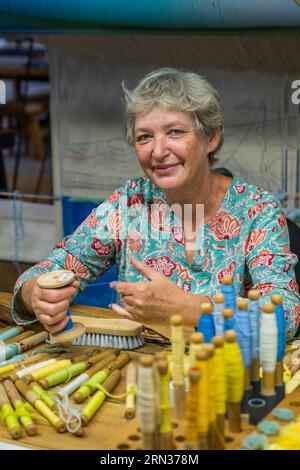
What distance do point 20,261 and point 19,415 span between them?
8.69 ft

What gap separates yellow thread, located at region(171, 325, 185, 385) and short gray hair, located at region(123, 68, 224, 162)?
0.86m

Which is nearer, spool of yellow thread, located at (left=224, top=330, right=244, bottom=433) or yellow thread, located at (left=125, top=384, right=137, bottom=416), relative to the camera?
spool of yellow thread, located at (left=224, top=330, right=244, bottom=433)

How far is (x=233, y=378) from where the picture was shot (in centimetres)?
145

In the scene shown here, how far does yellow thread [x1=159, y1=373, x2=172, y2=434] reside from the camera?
135 cm

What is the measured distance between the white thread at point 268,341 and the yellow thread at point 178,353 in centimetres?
17

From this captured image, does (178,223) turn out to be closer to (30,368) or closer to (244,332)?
(30,368)

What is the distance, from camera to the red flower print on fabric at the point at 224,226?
7.47ft

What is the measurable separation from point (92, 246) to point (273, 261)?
55cm

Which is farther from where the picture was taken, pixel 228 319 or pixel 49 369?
pixel 49 369

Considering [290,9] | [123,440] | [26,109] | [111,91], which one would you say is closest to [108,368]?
[123,440]

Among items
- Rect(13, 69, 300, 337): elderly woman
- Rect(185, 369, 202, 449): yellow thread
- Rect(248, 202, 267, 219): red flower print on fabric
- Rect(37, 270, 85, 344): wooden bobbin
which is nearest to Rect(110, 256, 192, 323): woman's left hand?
Rect(13, 69, 300, 337): elderly woman

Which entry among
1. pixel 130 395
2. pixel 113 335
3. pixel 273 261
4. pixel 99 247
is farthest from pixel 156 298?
pixel 99 247

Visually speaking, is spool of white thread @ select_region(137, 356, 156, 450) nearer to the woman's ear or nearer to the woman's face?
the woman's face
